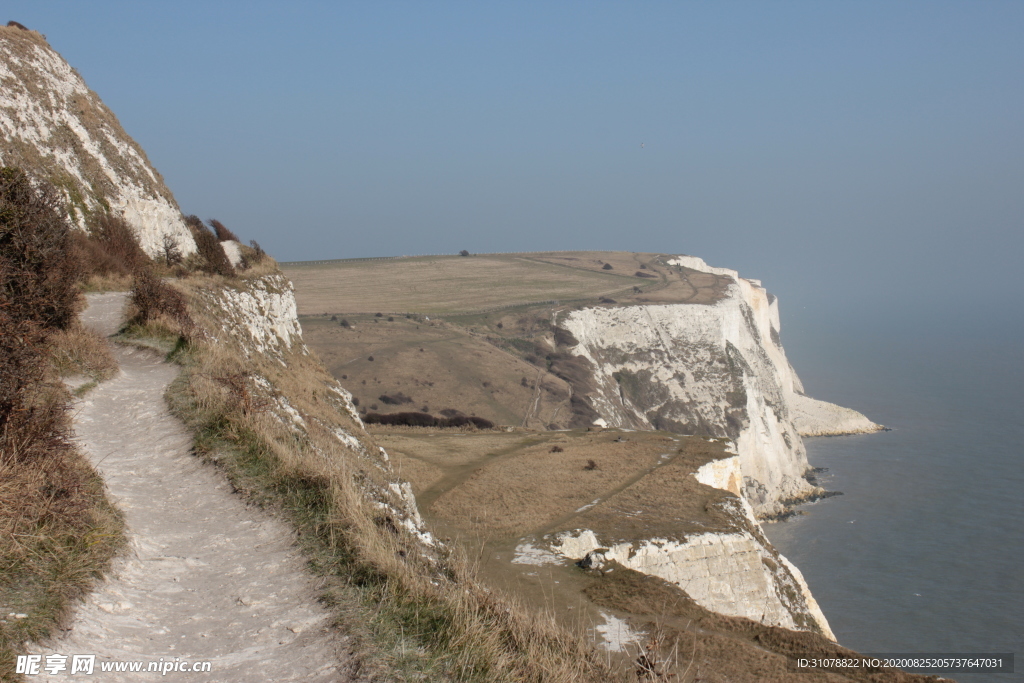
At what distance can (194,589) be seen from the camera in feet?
18.5

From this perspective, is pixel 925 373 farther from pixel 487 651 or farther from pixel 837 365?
pixel 487 651

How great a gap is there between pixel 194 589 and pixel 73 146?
2541cm

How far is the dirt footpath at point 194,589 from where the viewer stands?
4664 millimetres

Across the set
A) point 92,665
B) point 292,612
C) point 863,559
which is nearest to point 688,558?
point 292,612

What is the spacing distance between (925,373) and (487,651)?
124 m

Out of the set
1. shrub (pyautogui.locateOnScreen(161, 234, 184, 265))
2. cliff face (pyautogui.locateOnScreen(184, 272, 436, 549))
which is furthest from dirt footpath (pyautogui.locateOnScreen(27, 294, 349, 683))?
shrub (pyautogui.locateOnScreen(161, 234, 184, 265))

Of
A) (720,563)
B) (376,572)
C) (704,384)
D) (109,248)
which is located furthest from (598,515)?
(704,384)

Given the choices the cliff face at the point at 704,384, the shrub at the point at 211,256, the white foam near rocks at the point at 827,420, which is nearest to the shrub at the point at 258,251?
the shrub at the point at 211,256

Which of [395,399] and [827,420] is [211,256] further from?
[827,420]

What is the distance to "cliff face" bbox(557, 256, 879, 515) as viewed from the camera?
2554 inches

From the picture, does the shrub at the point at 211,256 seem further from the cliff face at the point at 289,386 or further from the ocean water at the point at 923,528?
the ocean water at the point at 923,528

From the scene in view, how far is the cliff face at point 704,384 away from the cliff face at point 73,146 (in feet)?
139

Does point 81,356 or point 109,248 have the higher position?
point 109,248

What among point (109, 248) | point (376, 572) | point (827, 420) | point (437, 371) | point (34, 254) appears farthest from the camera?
point (827, 420)
